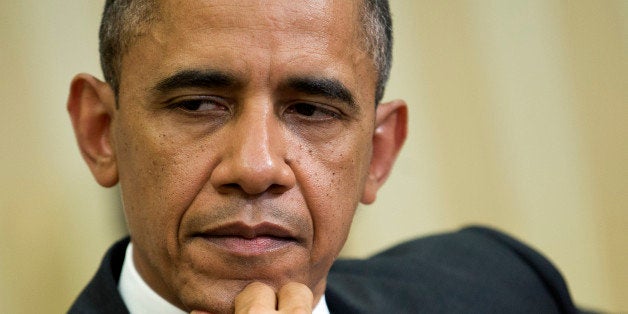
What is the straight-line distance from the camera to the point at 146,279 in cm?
201

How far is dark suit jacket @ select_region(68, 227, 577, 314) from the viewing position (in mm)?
2576

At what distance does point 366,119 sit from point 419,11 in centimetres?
221

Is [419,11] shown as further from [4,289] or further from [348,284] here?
[4,289]

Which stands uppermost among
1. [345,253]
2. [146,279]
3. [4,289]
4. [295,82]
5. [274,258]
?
[295,82]

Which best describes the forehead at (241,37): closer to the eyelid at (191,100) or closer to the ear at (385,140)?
the eyelid at (191,100)

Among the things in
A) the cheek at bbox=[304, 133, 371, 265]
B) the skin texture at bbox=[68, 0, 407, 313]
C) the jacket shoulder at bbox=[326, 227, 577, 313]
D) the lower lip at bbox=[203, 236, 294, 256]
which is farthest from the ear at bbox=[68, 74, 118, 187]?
the jacket shoulder at bbox=[326, 227, 577, 313]

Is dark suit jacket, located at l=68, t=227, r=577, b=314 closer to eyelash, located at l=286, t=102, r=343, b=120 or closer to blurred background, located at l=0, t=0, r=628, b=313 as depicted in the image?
eyelash, located at l=286, t=102, r=343, b=120

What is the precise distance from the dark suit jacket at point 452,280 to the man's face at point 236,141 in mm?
652

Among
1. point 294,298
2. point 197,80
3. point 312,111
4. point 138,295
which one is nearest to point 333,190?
point 312,111

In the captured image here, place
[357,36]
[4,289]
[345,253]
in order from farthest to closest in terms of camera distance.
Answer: [345,253]
[4,289]
[357,36]

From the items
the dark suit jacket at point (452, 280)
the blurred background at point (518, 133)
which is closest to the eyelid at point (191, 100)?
the dark suit jacket at point (452, 280)

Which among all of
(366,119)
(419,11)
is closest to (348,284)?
(366,119)

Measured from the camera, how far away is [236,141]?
1730 mm

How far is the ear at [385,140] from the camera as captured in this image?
7.25 ft
